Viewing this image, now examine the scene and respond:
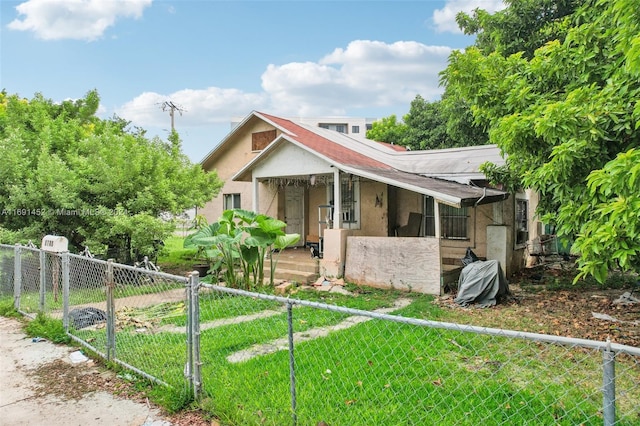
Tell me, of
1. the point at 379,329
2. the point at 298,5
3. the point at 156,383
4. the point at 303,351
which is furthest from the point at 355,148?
the point at 156,383

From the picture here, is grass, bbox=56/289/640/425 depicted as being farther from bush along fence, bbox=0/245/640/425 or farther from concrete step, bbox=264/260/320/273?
concrete step, bbox=264/260/320/273

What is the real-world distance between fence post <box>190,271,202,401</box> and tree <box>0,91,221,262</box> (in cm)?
646

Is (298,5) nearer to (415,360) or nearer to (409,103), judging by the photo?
(415,360)

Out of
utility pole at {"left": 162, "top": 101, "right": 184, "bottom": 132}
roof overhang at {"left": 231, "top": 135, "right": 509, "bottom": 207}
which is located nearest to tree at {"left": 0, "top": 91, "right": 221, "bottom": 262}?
roof overhang at {"left": 231, "top": 135, "right": 509, "bottom": 207}

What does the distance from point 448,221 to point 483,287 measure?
4.87 metres

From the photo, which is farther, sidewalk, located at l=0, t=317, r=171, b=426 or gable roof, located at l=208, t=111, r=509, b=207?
gable roof, located at l=208, t=111, r=509, b=207

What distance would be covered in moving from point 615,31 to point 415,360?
466 centimetres

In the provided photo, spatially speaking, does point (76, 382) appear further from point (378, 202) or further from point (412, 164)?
point (412, 164)

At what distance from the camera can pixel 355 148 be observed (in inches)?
620

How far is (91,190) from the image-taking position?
33.0ft

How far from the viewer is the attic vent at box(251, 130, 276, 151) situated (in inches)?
625

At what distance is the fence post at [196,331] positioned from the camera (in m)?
3.73

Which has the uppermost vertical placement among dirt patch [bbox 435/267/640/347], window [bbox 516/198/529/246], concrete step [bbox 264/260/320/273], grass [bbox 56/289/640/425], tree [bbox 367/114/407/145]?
tree [bbox 367/114/407/145]

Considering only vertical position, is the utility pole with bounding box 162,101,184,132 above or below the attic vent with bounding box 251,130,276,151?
above
